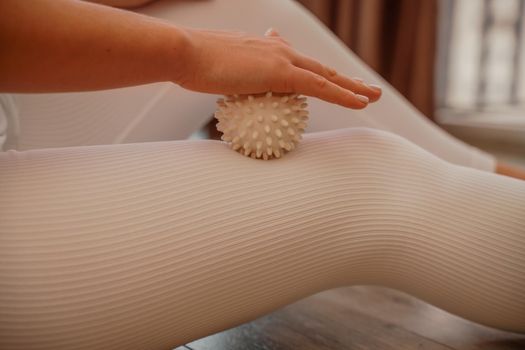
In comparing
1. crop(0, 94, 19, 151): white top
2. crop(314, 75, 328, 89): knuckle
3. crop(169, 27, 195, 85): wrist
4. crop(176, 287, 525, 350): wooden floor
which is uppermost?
crop(169, 27, 195, 85): wrist

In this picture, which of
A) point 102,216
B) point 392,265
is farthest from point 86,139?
point 392,265

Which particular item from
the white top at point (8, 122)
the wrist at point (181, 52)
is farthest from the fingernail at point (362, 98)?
the white top at point (8, 122)

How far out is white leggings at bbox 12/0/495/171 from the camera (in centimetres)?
88

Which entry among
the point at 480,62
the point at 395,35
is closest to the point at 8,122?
the point at 395,35

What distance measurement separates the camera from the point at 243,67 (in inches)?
23.6

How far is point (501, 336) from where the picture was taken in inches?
32.6

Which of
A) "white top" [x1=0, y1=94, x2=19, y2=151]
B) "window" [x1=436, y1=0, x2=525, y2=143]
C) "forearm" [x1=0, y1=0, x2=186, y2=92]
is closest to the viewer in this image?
"forearm" [x1=0, y1=0, x2=186, y2=92]

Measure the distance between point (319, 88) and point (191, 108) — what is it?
381 millimetres

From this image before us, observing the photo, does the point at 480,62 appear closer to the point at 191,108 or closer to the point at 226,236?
the point at 191,108

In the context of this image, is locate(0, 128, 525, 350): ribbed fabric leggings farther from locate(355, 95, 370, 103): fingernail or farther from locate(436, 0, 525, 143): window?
locate(436, 0, 525, 143): window

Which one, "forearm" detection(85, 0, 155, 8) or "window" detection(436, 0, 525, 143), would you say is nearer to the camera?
"forearm" detection(85, 0, 155, 8)

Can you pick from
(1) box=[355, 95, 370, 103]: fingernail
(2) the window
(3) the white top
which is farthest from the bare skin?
(2) the window

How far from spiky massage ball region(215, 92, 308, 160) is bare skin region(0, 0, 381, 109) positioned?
0.02m

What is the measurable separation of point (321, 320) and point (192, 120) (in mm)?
404
